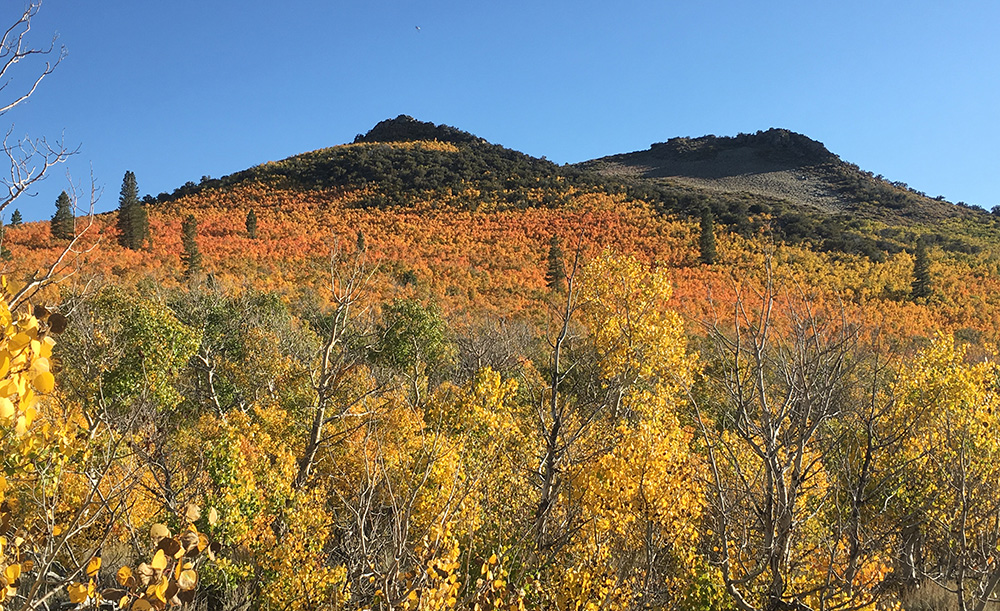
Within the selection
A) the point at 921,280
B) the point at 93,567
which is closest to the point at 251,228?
the point at 93,567

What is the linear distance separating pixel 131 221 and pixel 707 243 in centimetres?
5047

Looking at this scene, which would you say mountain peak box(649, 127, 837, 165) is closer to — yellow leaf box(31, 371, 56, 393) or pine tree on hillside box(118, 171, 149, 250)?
pine tree on hillside box(118, 171, 149, 250)

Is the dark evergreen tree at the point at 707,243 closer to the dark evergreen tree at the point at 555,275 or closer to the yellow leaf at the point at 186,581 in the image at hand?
the dark evergreen tree at the point at 555,275

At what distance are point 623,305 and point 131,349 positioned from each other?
1043 centimetres

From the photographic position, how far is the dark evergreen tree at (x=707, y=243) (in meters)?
52.3

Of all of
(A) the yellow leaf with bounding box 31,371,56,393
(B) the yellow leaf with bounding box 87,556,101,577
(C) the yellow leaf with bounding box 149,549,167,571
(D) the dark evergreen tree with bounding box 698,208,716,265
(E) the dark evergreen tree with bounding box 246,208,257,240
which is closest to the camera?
(A) the yellow leaf with bounding box 31,371,56,393

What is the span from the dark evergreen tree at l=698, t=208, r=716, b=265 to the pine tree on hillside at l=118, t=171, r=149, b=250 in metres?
48.7

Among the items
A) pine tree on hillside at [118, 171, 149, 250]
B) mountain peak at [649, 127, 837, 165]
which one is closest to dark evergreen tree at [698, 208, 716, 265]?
pine tree on hillside at [118, 171, 149, 250]

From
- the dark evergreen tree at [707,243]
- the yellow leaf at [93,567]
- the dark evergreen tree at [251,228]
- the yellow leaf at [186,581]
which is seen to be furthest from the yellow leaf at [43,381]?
the dark evergreen tree at [251,228]

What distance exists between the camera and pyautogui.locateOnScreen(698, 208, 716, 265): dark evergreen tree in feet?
172

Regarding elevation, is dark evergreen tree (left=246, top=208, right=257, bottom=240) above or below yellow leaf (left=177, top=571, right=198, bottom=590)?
above

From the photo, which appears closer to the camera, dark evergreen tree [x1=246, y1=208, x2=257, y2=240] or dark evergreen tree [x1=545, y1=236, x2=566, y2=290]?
dark evergreen tree [x1=545, y1=236, x2=566, y2=290]

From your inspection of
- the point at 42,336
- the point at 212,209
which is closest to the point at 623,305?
the point at 42,336

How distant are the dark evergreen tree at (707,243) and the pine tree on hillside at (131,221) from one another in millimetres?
48713
